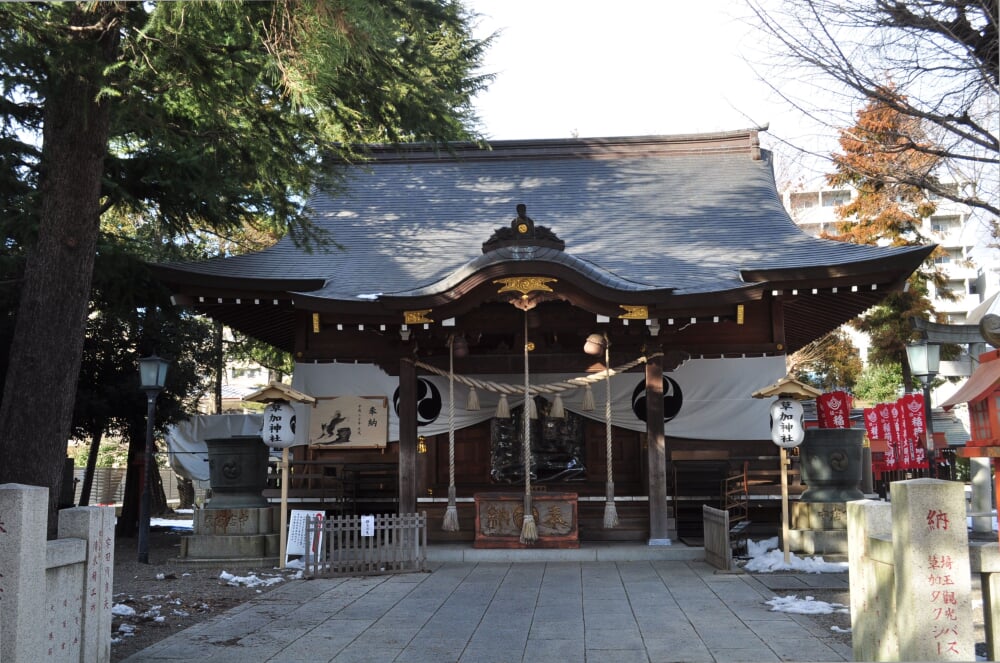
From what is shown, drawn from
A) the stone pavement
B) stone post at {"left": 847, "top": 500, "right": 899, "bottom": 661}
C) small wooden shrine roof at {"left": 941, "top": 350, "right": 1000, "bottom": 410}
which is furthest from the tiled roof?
stone post at {"left": 847, "top": 500, "right": 899, "bottom": 661}

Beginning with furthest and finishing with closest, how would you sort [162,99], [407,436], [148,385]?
[148,385] < [407,436] < [162,99]

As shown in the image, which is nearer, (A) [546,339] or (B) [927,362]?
(A) [546,339]

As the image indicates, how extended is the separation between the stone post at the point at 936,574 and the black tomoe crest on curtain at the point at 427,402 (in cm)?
904

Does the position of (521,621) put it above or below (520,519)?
below

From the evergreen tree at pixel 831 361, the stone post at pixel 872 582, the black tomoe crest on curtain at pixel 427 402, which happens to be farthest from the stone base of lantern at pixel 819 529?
the evergreen tree at pixel 831 361

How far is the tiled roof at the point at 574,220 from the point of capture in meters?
12.0

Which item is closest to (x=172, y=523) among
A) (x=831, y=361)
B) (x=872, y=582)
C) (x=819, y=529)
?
(x=819, y=529)

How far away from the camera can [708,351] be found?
40.7ft

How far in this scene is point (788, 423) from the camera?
9984mm

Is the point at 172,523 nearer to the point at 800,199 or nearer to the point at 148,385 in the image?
the point at 148,385

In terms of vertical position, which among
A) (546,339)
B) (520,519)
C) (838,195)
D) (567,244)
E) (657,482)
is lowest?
(520,519)

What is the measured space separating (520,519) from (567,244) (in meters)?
4.81

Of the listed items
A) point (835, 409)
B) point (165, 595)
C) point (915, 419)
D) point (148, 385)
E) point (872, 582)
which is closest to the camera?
point (872, 582)

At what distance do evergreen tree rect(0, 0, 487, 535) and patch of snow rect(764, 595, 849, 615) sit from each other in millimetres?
5511
